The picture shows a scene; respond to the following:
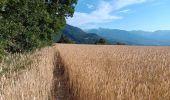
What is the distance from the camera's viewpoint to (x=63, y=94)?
9.85 meters

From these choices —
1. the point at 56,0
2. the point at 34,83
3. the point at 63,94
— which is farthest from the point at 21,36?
the point at 56,0

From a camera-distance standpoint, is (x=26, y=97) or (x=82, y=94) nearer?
(x=26, y=97)

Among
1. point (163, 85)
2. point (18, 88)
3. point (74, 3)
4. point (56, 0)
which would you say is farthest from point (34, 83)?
point (74, 3)

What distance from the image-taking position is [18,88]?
6.90 m

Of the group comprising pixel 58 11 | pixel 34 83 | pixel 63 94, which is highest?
pixel 58 11

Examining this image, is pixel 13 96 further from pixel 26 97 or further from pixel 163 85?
pixel 163 85

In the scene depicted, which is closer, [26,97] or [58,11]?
[26,97]

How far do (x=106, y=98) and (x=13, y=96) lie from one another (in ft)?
5.54

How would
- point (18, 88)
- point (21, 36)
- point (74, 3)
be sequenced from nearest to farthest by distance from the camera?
point (18, 88)
point (21, 36)
point (74, 3)

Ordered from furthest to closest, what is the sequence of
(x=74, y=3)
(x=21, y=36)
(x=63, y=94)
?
1. (x=74, y=3)
2. (x=21, y=36)
3. (x=63, y=94)

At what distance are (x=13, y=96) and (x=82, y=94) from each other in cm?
185

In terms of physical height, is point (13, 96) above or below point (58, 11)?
below

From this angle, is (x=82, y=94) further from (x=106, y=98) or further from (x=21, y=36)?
(x=21, y=36)

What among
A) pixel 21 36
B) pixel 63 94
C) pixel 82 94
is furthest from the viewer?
pixel 21 36
